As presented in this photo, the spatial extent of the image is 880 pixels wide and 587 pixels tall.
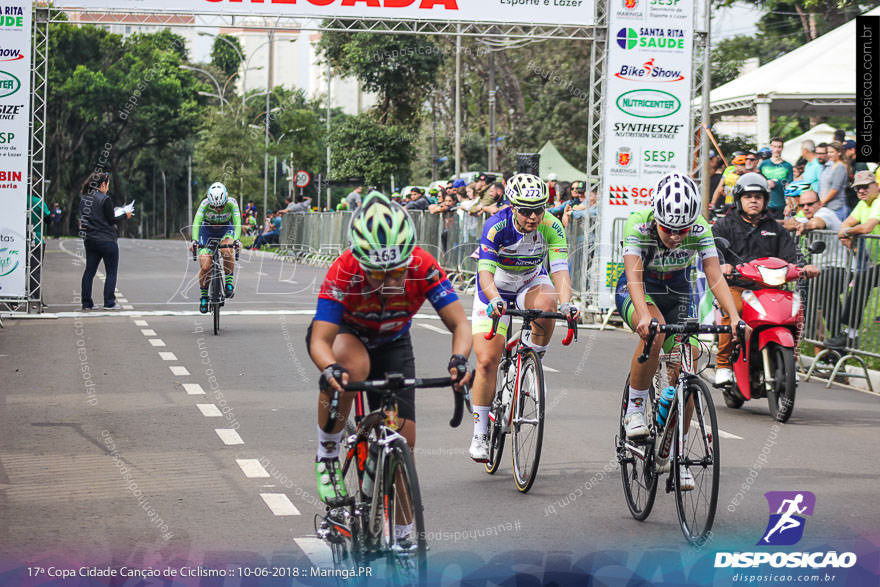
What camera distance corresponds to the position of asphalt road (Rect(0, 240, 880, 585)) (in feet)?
20.6

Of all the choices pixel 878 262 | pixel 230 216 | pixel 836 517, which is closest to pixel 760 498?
pixel 836 517

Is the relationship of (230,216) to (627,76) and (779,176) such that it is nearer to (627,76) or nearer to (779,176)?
(627,76)

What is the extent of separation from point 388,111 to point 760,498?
4077 centimetres

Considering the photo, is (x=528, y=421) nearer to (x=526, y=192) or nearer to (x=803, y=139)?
(x=526, y=192)

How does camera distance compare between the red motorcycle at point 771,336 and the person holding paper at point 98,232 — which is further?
the person holding paper at point 98,232

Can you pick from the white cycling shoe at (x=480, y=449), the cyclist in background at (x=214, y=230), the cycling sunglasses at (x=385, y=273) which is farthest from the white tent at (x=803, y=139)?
the cycling sunglasses at (x=385, y=273)

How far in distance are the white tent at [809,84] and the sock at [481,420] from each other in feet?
47.9

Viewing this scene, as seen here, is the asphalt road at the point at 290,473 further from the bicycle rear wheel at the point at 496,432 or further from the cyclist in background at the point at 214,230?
the cyclist in background at the point at 214,230

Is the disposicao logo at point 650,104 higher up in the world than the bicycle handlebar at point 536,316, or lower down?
higher up

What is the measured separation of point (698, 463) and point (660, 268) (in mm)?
1469

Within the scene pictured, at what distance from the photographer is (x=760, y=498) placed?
7730 millimetres

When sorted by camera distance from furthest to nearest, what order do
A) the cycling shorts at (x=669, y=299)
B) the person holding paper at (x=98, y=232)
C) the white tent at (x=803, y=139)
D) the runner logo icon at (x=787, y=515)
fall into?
the white tent at (x=803, y=139), the person holding paper at (x=98, y=232), the cycling shorts at (x=669, y=299), the runner logo icon at (x=787, y=515)

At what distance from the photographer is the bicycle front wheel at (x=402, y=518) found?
495 cm

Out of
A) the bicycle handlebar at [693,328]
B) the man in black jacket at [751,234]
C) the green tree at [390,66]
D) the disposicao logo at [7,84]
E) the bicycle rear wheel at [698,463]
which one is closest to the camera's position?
the bicycle rear wheel at [698,463]
